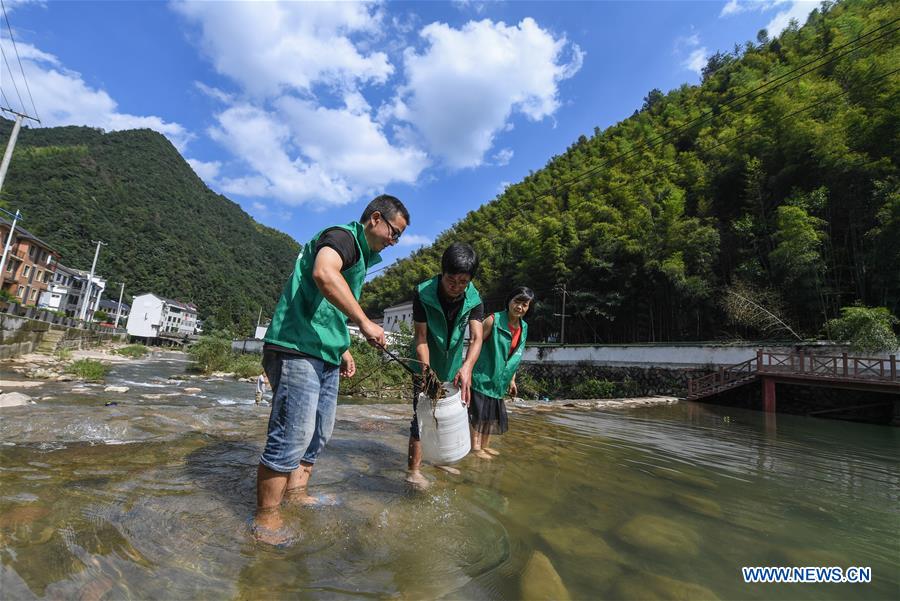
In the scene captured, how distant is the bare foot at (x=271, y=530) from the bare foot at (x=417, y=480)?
39.0 inches

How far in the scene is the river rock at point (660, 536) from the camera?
6.25ft

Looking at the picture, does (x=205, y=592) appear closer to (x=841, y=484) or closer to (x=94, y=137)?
(x=841, y=484)

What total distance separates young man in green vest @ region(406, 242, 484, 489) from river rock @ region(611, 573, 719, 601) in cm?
140

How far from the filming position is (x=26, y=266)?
127 feet

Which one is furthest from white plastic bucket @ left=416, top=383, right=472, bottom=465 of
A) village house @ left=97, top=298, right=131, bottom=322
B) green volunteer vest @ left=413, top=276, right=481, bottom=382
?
village house @ left=97, top=298, right=131, bottom=322

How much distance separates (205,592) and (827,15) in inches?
2471

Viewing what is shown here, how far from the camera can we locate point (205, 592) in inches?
49.1

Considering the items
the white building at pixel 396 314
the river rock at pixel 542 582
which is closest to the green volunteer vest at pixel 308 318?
the river rock at pixel 542 582

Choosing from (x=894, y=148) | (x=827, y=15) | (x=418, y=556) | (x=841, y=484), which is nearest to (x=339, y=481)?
(x=418, y=556)

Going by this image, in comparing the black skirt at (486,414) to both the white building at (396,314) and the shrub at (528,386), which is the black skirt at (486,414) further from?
the white building at (396,314)

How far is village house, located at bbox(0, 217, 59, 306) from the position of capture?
3531 centimetres

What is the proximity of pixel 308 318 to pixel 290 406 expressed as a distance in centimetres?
44

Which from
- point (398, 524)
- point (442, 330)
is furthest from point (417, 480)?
point (442, 330)

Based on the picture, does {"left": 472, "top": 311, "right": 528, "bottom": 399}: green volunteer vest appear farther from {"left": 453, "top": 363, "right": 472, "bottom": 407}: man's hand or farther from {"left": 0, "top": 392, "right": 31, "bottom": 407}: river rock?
{"left": 0, "top": 392, "right": 31, "bottom": 407}: river rock
